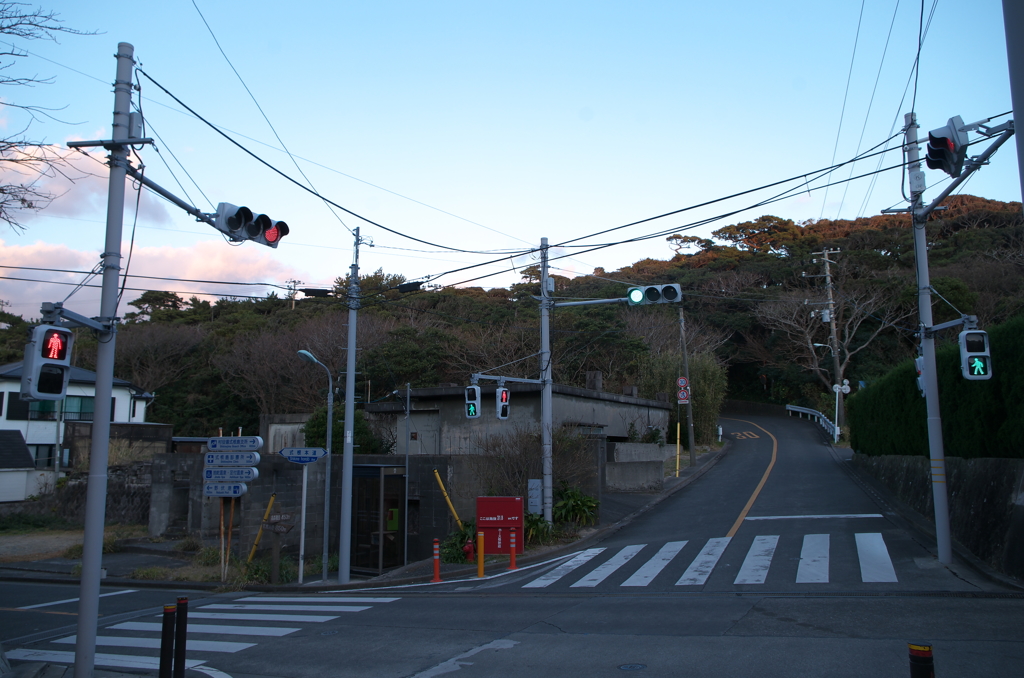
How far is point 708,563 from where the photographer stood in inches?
564

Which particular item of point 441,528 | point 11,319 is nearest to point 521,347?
point 441,528

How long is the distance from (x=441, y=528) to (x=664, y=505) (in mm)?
8695

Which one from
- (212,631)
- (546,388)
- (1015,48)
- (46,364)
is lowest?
(212,631)

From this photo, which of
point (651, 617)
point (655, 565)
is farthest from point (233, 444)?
point (651, 617)

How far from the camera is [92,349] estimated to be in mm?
53375

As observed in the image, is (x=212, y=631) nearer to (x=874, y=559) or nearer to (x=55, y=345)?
(x=55, y=345)

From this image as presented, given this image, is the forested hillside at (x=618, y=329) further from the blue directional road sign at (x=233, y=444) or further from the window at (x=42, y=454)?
the blue directional road sign at (x=233, y=444)

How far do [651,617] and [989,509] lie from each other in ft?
25.7

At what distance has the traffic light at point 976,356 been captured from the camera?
11.5 m

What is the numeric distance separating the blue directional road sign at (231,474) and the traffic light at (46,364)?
8.40 metres

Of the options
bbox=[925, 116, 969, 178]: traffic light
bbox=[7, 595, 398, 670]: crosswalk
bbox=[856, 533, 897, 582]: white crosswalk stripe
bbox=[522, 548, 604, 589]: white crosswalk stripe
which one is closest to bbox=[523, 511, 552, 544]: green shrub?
bbox=[522, 548, 604, 589]: white crosswalk stripe

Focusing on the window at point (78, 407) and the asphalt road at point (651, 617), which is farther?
the window at point (78, 407)

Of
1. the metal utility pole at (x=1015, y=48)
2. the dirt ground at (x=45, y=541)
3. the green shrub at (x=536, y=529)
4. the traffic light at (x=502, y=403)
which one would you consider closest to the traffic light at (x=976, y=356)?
the metal utility pole at (x=1015, y=48)

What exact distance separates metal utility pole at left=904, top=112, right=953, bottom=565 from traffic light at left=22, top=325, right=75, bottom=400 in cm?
1369
